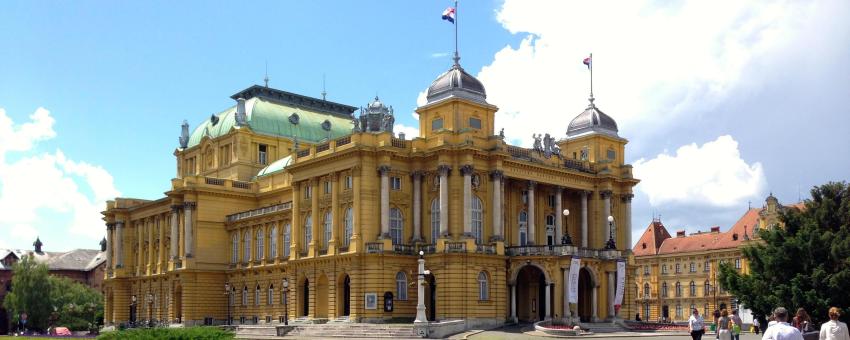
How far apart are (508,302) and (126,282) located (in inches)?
1997

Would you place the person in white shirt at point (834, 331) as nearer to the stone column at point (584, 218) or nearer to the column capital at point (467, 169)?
the column capital at point (467, 169)

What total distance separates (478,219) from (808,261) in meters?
23.7

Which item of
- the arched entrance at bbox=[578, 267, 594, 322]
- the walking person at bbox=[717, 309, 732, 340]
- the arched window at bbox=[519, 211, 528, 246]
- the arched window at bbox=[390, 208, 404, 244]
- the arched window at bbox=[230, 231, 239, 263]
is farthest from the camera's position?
the arched window at bbox=[230, 231, 239, 263]

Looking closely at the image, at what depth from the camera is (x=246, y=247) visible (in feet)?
304

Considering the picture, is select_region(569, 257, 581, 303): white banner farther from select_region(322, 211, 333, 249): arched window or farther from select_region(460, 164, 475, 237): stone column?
select_region(322, 211, 333, 249): arched window

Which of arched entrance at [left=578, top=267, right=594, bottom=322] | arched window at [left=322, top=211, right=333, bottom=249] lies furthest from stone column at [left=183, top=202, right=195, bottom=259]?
arched entrance at [left=578, top=267, right=594, bottom=322]

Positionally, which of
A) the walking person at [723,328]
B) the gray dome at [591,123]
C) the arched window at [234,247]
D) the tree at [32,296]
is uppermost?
the gray dome at [591,123]

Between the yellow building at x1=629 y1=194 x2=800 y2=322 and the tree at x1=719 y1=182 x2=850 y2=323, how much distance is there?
169ft

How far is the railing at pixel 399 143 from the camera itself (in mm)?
75375

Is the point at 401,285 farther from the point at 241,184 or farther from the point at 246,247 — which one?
the point at 241,184

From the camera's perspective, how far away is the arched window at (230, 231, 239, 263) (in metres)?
93.9

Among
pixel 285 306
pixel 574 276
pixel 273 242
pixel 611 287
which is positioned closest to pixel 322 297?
pixel 285 306

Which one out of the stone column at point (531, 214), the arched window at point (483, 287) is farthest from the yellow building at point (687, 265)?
the arched window at point (483, 287)

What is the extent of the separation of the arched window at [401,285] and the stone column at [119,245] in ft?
150
